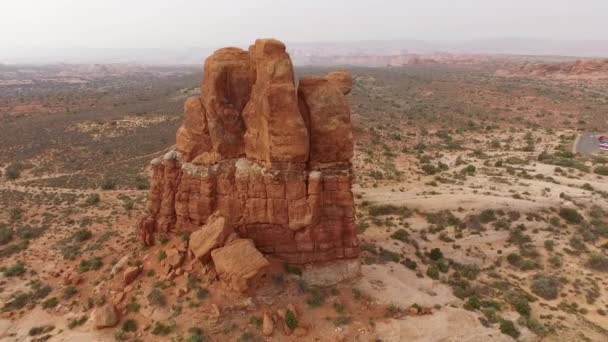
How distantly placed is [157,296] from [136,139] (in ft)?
184

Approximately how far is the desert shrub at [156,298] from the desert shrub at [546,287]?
84.0 ft

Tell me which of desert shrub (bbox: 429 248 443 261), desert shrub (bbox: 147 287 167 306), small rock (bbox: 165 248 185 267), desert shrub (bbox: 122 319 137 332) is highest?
small rock (bbox: 165 248 185 267)

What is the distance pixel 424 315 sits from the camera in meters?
22.1

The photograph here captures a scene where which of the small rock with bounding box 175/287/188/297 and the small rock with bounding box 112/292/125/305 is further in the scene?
the small rock with bounding box 112/292/125/305

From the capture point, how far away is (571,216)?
3669 cm

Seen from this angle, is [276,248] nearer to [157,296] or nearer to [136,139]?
[157,296]

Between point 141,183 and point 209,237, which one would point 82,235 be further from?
point 209,237

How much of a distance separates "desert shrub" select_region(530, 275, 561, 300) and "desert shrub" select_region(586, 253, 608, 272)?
4293 millimetres

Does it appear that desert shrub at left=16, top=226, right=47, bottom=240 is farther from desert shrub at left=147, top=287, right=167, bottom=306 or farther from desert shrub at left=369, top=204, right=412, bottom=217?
desert shrub at left=369, top=204, right=412, bottom=217

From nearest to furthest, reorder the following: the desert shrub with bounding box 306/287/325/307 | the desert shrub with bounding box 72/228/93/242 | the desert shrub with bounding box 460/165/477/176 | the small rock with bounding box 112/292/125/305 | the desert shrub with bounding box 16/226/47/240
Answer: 1. the desert shrub with bounding box 306/287/325/307
2. the small rock with bounding box 112/292/125/305
3. the desert shrub with bounding box 72/228/93/242
4. the desert shrub with bounding box 16/226/47/240
5. the desert shrub with bounding box 460/165/477/176

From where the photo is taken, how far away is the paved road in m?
60.0

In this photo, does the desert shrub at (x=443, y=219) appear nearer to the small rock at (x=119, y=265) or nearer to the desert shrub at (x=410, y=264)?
the desert shrub at (x=410, y=264)

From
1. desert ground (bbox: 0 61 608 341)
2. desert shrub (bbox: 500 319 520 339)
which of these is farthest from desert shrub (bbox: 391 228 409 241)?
desert shrub (bbox: 500 319 520 339)

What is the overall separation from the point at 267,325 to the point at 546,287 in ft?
69.6
